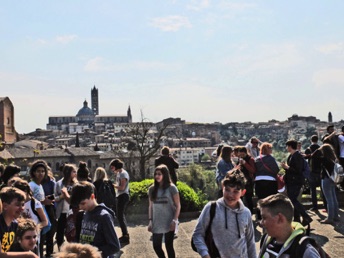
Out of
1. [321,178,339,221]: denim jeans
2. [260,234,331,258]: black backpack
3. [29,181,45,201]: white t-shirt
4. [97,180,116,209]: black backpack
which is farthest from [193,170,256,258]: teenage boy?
[321,178,339,221]: denim jeans

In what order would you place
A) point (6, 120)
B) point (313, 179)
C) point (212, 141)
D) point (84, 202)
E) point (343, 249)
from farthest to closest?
point (212, 141), point (6, 120), point (313, 179), point (343, 249), point (84, 202)

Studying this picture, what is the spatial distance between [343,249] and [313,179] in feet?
9.84

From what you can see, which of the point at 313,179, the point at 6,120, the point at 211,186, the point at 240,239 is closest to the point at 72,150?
the point at 6,120

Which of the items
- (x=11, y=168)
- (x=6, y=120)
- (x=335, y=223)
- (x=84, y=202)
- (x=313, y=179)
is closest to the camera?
(x=84, y=202)

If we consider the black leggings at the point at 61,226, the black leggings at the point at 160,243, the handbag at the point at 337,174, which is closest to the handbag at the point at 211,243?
the black leggings at the point at 160,243

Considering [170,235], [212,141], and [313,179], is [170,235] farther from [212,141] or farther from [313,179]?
[212,141]

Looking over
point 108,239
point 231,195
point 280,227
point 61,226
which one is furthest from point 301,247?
point 61,226

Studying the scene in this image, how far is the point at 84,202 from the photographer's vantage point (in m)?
3.85

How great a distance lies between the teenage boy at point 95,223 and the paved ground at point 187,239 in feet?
11.0

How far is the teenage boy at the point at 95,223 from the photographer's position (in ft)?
12.6

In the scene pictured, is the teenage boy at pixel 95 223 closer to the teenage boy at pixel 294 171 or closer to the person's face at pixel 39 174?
the person's face at pixel 39 174

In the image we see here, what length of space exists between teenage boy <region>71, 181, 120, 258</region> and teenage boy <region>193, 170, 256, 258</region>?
0.70 meters

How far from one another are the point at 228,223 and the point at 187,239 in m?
4.33

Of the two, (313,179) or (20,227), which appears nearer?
(20,227)
